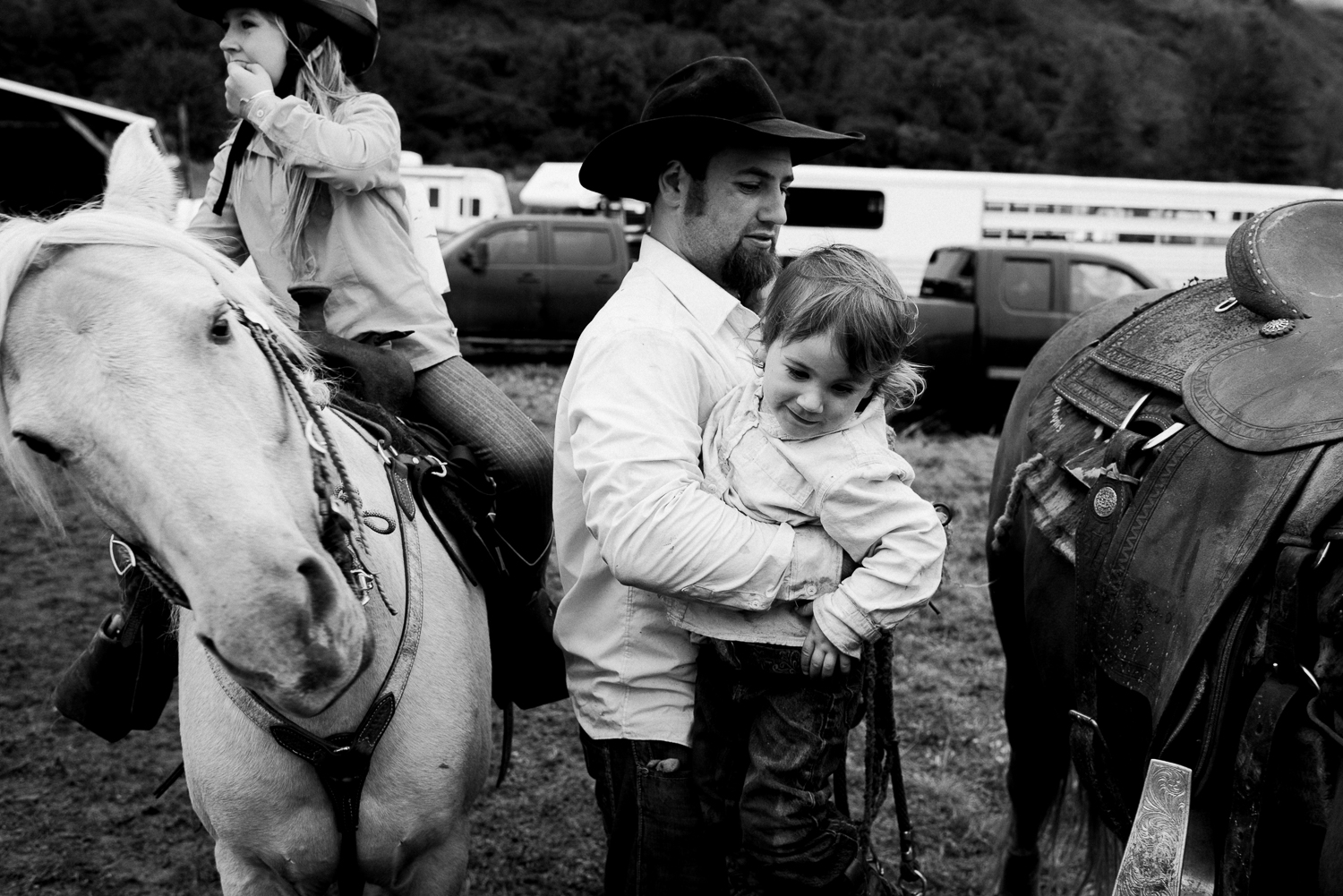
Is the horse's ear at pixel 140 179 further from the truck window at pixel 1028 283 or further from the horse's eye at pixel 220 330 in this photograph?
the truck window at pixel 1028 283

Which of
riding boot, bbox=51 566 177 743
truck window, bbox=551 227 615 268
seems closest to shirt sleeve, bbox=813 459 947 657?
riding boot, bbox=51 566 177 743

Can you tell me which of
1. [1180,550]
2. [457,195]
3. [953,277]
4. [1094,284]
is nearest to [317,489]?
[1180,550]

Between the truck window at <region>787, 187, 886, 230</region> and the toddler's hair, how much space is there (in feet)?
61.0

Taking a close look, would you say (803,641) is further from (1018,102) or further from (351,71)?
(1018,102)

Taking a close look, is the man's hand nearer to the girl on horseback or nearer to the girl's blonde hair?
the girl on horseback

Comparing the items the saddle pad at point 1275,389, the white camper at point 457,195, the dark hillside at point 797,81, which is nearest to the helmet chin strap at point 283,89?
the saddle pad at point 1275,389

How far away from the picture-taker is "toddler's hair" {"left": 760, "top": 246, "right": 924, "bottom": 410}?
1601 millimetres

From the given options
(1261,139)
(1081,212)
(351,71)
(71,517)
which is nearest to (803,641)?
(351,71)

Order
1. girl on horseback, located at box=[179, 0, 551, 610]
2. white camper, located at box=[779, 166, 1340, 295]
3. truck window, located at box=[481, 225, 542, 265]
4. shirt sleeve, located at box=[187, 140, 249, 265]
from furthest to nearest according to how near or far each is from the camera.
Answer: white camper, located at box=[779, 166, 1340, 295] < truck window, located at box=[481, 225, 542, 265] < shirt sleeve, located at box=[187, 140, 249, 265] < girl on horseback, located at box=[179, 0, 551, 610]

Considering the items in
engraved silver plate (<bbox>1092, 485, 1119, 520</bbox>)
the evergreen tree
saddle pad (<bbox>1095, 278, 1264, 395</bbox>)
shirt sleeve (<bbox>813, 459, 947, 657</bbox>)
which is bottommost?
the evergreen tree

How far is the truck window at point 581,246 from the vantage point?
12.3m

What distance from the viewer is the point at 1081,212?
20.2 meters

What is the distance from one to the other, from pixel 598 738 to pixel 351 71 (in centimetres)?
183

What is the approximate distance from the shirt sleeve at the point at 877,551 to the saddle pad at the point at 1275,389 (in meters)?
0.61
